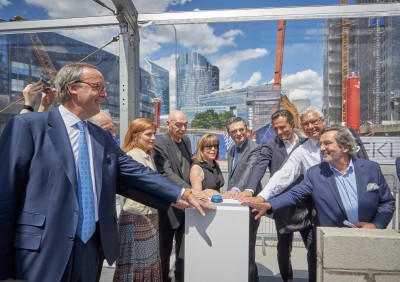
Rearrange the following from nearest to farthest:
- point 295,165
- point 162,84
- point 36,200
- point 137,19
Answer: point 36,200
point 295,165
point 137,19
point 162,84

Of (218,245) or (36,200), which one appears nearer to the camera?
Answer: (36,200)

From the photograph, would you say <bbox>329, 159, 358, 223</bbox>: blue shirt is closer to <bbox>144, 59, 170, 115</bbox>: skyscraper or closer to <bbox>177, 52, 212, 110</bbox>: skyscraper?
<bbox>177, 52, 212, 110</bbox>: skyscraper

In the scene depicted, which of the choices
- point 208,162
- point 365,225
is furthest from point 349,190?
point 208,162

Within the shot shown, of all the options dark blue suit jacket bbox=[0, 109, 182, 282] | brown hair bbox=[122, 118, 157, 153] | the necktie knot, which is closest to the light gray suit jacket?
brown hair bbox=[122, 118, 157, 153]

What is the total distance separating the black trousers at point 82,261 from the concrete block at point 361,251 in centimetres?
125

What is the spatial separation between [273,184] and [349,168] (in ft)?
1.84

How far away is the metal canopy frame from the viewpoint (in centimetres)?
301

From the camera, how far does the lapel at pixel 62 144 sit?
1.36 m

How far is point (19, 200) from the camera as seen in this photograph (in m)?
1.31

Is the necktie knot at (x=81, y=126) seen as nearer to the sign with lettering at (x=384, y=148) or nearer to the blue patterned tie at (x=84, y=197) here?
the blue patterned tie at (x=84, y=197)

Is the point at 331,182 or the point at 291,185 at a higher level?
the point at 331,182

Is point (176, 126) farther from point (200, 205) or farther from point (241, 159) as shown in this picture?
point (200, 205)

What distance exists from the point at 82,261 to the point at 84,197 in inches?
11.9

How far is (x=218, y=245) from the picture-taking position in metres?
1.68
